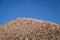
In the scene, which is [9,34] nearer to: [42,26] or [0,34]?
[0,34]

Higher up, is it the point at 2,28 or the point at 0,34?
the point at 2,28

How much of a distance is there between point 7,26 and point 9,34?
0.32 metres

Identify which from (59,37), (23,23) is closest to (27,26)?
(23,23)

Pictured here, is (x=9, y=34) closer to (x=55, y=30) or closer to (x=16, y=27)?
(x=16, y=27)

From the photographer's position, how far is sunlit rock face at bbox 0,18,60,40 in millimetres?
2203

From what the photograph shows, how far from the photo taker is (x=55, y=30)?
2.41m

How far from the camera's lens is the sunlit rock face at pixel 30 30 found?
2.20 meters

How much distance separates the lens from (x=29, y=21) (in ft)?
8.55

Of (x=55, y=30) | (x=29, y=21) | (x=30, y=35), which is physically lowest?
(x=30, y=35)

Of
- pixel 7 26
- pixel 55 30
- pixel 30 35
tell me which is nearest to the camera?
pixel 30 35

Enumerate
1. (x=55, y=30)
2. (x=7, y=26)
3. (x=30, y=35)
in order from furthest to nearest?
1. (x=7, y=26)
2. (x=55, y=30)
3. (x=30, y=35)

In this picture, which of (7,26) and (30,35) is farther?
(7,26)

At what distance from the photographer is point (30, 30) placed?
7.61 feet

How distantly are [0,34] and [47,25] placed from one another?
0.73 meters
